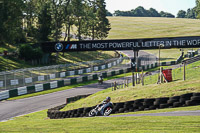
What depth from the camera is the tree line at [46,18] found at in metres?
51.2

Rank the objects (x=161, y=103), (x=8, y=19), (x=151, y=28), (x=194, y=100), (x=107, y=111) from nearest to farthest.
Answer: (x=194, y=100), (x=161, y=103), (x=107, y=111), (x=8, y=19), (x=151, y=28)

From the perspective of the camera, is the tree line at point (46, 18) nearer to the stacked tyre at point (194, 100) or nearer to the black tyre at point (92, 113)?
the black tyre at point (92, 113)

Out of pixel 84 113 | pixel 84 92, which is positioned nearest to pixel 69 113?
pixel 84 113

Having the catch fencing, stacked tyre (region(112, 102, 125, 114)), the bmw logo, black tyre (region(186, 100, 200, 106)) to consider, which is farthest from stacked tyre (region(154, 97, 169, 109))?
the bmw logo

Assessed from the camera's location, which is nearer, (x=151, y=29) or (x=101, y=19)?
(x=101, y=19)

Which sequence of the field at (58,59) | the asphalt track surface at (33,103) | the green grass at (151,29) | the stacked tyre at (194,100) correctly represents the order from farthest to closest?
the green grass at (151,29) → the field at (58,59) → the asphalt track surface at (33,103) → the stacked tyre at (194,100)

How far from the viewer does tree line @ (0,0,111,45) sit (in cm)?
5119

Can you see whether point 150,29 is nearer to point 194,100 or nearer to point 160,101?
point 160,101

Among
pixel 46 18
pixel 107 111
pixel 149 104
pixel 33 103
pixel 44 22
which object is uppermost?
pixel 46 18

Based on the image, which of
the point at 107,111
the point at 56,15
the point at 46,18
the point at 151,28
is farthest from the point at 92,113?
the point at 151,28

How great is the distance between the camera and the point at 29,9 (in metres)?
77.6

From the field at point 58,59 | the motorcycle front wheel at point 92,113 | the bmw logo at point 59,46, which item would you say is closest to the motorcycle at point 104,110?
the motorcycle front wheel at point 92,113

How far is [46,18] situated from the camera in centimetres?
6306

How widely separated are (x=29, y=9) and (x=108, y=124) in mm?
71847
